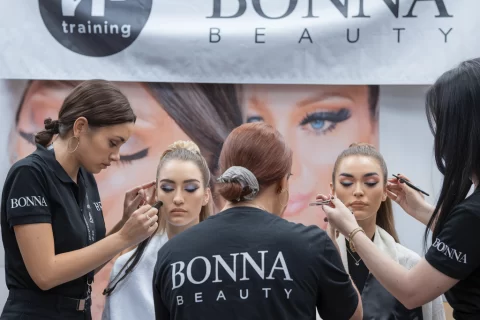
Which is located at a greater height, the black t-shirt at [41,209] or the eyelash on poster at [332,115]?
the eyelash on poster at [332,115]

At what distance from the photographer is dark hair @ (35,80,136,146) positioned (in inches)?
72.2

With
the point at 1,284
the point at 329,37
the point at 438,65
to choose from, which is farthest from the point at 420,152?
the point at 1,284

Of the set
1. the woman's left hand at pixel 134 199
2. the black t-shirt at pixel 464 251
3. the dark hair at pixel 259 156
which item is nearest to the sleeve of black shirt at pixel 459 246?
the black t-shirt at pixel 464 251

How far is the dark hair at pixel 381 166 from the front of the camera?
2250 mm

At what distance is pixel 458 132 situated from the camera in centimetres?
149

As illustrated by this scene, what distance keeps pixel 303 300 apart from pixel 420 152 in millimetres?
1647

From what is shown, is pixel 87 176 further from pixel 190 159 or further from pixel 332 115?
pixel 332 115

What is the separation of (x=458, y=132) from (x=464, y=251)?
26 cm

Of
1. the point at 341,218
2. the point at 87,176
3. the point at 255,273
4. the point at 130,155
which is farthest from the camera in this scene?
the point at 130,155

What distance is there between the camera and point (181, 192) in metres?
2.17

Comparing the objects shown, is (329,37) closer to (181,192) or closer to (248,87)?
(248,87)

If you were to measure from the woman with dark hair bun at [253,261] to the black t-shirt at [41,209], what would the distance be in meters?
0.46

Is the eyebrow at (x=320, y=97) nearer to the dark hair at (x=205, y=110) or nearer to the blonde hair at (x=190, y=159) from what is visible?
the dark hair at (x=205, y=110)

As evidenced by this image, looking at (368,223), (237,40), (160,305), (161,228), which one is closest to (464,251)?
(160,305)
